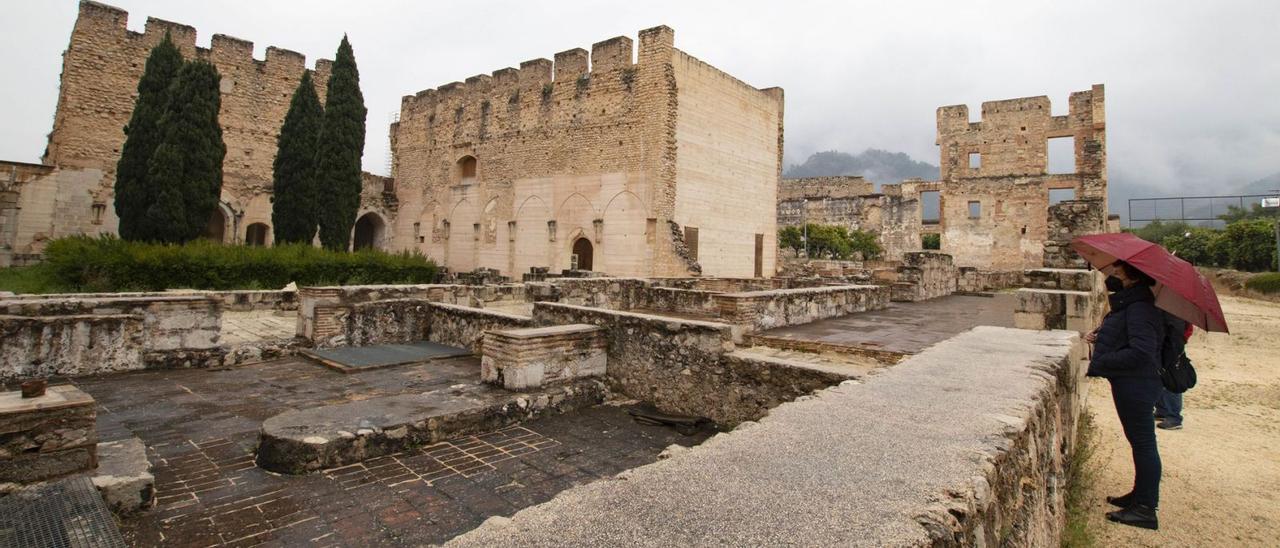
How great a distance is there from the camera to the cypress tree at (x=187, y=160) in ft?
57.0

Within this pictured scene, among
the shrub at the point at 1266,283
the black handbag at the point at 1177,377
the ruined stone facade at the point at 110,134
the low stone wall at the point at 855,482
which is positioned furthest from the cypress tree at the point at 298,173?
the shrub at the point at 1266,283

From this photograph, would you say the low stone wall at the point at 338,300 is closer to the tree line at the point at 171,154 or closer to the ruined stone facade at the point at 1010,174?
the tree line at the point at 171,154

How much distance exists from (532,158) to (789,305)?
51.1 feet

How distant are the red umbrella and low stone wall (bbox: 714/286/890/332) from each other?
12.5 feet

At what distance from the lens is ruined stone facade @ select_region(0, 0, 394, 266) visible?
19.3 meters

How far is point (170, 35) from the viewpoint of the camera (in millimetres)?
19297

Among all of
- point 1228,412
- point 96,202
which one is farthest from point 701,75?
point 96,202

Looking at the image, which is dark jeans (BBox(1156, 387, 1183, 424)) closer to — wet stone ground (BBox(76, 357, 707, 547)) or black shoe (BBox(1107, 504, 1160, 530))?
black shoe (BBox(1107, 504, 1160, 530))

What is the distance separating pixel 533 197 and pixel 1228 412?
64.8ft

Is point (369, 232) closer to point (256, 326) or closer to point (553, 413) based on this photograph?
point (256, 326)

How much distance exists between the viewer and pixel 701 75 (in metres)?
20.5

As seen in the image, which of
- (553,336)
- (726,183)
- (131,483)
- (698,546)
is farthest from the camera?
(726,183)

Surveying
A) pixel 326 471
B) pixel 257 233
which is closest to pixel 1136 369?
pixel 326 471

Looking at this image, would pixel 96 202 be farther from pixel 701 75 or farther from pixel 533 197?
pixel 701 75
